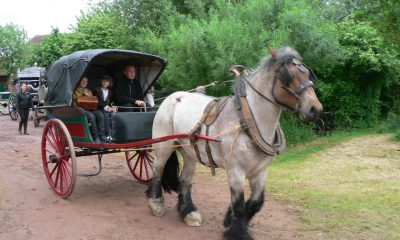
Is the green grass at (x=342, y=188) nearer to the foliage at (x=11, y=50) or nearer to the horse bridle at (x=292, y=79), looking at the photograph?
the horse bridle at (x=292, y=79)

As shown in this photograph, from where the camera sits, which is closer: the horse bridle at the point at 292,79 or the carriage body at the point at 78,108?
the horse bridle at the point at 292,79

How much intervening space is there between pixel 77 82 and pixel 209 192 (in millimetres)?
2909

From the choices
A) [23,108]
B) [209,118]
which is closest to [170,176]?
[209,118]

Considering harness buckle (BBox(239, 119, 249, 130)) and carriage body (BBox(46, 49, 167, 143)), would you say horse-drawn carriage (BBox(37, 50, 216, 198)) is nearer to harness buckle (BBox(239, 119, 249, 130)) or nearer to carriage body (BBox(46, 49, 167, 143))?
carriage body (BBox(46, 49, 167, 143))

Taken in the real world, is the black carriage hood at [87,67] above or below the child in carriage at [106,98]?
above

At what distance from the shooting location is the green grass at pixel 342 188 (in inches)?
208

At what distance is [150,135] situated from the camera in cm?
648

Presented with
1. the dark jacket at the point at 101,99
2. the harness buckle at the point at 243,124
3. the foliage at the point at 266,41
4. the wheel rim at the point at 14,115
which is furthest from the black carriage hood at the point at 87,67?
the wheel rim at the point at 14,115

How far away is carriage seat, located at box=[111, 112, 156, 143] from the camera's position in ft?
20.4

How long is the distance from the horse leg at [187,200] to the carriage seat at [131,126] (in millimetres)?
967

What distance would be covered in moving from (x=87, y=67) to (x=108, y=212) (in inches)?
84.2

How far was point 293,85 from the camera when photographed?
408cm

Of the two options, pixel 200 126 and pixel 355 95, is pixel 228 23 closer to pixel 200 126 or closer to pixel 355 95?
pixel 200 126

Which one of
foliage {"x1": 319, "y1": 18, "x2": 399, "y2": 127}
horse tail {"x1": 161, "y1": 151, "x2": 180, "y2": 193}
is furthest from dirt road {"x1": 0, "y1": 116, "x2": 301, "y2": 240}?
foliage {"x1": 319, "y1": 18, "x2": 399, "y2": 127}
